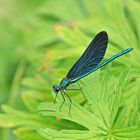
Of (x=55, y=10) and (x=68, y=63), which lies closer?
(x=68, y=63)

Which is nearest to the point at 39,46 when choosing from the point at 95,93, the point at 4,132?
the point at 4,132

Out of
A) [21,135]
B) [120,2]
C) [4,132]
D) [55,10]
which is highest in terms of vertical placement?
[55,10]

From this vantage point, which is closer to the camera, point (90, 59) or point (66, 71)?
point (90, 59)

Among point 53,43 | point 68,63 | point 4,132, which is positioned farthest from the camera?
point 53,43

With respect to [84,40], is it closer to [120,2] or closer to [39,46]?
[120,2]
